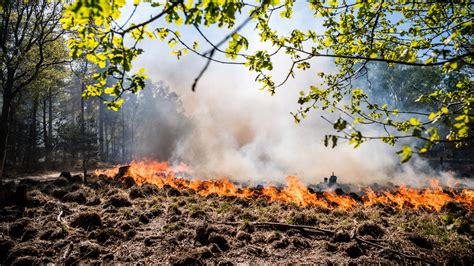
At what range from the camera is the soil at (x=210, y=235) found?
214 inches

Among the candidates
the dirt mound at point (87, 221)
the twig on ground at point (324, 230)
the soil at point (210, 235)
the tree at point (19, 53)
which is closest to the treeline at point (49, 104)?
the tree at point (19, 53)

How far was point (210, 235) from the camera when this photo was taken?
20.1ft

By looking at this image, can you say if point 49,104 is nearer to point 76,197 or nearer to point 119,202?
point 76,197

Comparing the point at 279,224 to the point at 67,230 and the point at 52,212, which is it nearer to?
the point at 67,230

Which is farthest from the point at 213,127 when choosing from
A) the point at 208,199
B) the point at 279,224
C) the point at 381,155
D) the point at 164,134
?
the point at 279,224

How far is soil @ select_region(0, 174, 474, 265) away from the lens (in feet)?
17.8

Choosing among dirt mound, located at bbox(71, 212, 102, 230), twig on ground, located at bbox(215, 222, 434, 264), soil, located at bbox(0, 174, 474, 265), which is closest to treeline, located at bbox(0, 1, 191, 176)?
soil, located at bbox(0, 174, 474, 265)

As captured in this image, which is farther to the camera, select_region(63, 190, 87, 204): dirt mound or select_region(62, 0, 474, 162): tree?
select_region(63, 190, 87, 204): dirt mound

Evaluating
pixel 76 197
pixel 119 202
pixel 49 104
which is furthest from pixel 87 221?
pixel 49 104

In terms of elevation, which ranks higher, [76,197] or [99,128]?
[99,128]

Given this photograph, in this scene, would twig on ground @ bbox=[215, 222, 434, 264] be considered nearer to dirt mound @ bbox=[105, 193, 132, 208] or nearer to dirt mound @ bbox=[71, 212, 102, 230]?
dirt mound @ bbox=[71, 212, 102, 230]

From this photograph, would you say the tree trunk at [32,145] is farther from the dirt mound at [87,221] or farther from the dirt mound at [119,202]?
the dirt mound at [87,221]

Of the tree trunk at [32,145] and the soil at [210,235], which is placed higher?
the tree trunk at [32,145]

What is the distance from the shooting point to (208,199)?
34.8 ft
